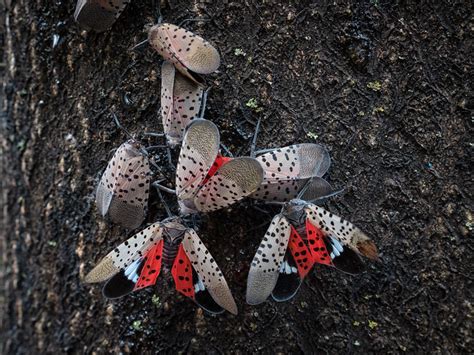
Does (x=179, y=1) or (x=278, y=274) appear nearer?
(x=278, y=274)

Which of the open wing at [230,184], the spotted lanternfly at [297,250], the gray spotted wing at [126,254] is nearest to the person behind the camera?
the open wing at [230,184]

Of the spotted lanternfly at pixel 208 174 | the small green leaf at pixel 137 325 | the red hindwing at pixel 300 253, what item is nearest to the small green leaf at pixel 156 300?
the small green leaf at pixel 137 325

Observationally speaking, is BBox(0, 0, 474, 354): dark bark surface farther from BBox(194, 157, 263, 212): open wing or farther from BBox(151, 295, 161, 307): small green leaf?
BBox(194, 157, 263, 212): open wing

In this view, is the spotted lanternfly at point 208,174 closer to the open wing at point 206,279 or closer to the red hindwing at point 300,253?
the open wing at point 206,279

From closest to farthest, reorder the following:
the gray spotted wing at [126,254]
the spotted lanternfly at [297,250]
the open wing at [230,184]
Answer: the open wing at [230,184], the spotted lanternfly at [297,250], the gray spotted wing at [126,254]

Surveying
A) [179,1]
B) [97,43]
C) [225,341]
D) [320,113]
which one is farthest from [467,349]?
[97,43]

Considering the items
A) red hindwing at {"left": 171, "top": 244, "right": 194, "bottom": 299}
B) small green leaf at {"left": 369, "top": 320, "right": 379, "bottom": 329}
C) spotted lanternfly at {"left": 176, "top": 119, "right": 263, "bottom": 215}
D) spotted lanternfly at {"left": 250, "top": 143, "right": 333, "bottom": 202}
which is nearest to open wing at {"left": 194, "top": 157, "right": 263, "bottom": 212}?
spotted lanternfly at {"left": 176, "top": 119, "right": 263, "bottom": 215}

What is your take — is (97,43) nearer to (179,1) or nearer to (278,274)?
(179,1)
